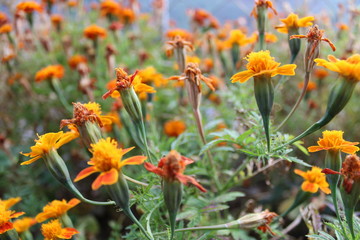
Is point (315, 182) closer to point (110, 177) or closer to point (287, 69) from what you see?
point (287, 69)

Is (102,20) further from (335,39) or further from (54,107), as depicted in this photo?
(335,39)

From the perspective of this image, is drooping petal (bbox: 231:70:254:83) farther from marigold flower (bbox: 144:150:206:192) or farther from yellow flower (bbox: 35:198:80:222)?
yellow flower (bbox: 35:198:80:222)

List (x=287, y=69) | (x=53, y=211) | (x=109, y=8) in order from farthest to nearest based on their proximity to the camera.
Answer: (x=109, y=8) → (x=53, y=211) → (x=287, y=69)

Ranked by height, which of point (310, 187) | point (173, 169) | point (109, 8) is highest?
point (109, 8)

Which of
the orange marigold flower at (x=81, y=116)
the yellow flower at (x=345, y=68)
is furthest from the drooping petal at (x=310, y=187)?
the orange marigold flower at (x=81, y=116)

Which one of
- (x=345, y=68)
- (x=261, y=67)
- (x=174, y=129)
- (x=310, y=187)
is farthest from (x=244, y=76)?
(x=174, y=129)

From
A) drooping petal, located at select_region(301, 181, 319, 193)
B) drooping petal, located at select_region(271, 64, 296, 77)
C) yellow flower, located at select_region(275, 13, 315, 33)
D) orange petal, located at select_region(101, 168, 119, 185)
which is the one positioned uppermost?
yellow flower, located at select_region(275, 13, 315, 33)

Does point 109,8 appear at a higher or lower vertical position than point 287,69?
higher

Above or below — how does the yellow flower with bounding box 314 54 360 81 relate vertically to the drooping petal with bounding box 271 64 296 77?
below

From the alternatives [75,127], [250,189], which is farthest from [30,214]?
[250,189]

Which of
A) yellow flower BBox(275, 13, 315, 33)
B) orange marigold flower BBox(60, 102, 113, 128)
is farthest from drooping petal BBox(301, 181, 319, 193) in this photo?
orange marigold flower BBox(60, 102, 113, 128)

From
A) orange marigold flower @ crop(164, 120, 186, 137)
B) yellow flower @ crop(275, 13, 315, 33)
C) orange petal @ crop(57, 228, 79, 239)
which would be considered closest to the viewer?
orange petal @ crop(57, 228, 79, 239)
